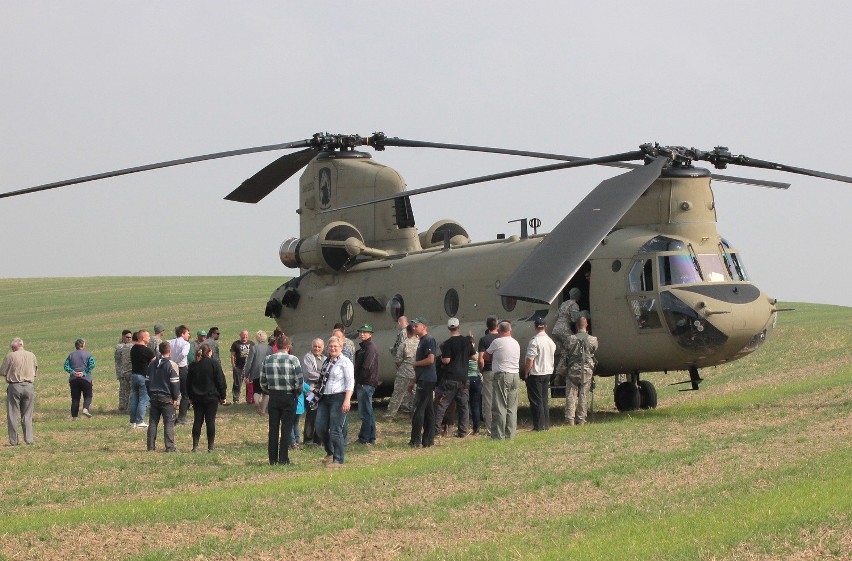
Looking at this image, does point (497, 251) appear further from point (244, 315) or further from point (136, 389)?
point (244, 315)

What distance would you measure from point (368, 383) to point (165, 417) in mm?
2650

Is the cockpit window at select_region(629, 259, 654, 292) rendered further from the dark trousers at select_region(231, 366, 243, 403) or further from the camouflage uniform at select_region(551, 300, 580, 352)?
the dark trousers at select_region(231, 366, 243, 403)

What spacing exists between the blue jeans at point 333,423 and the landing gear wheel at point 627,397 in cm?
621

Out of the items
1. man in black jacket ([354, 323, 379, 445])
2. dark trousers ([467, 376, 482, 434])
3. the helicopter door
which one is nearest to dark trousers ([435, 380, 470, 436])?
dark trousers ([467, 376, 482, 434])

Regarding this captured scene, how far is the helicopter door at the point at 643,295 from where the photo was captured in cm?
1788

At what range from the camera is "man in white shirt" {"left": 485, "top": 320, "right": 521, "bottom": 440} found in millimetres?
16516

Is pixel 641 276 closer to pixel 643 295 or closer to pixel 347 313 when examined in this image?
pixel 643 295

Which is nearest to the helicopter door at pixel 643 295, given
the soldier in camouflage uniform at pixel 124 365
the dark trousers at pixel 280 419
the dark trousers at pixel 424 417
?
the dark trousers at pixel 424 417

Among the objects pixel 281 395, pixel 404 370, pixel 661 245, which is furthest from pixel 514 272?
pixel 404 370

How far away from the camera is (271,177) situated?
80.5 feet

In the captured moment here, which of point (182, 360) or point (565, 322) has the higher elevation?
point (565, 322)

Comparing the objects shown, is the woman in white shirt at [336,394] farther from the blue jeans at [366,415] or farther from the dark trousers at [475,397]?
the dark trousers at [475,397]

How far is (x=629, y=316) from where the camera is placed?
18.2m

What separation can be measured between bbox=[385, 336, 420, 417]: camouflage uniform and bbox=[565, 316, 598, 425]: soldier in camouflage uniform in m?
2.21
